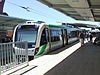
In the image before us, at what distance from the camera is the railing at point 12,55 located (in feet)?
30.9

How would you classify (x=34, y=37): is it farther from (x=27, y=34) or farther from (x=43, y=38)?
(x=43, y=38)

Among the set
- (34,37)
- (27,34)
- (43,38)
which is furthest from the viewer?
(43,38)

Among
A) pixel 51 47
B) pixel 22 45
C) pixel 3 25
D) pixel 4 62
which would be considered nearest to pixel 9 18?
pixel 3 25

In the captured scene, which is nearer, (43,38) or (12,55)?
(12,55)

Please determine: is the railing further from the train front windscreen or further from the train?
the train front windscreen

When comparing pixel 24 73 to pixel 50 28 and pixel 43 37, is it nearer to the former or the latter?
pixel 43 37

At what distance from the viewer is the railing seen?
30.9ft

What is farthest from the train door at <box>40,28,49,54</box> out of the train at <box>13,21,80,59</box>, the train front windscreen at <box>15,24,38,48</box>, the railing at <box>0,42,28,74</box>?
the railing at <box>0,42,28,74</box>

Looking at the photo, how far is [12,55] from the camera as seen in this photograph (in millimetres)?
10352

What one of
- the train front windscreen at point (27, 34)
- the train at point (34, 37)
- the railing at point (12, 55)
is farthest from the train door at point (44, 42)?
the railing at point (12, 55)

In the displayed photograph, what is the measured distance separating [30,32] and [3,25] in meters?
14.2

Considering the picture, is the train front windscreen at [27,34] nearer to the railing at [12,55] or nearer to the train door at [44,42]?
the train door at [44,42]

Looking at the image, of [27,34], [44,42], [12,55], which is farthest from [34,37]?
[12,55]

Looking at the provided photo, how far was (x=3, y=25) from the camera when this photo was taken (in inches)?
1232
